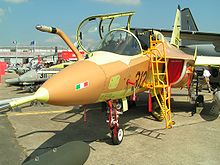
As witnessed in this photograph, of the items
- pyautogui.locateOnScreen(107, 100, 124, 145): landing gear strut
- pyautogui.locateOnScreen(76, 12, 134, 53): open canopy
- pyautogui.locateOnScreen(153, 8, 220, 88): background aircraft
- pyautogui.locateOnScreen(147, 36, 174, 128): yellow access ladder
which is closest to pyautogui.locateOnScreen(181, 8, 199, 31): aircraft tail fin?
pyautogui.locateOnScreen(153, 8, 220, 88): background aircraft

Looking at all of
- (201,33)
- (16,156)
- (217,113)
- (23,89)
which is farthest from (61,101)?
(201,33)

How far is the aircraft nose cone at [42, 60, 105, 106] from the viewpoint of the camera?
422cm

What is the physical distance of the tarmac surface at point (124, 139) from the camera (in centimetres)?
553

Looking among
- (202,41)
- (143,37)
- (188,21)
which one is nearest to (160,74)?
(143,37)

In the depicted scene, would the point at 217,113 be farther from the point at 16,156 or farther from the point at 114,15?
the point at 16,156

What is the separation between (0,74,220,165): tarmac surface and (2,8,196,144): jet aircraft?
56 cm

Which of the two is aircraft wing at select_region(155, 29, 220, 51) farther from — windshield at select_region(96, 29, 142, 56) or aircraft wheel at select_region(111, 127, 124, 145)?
aircraft wheel at select_region(111, 127, 124, 145)

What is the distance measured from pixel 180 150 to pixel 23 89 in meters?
15.6

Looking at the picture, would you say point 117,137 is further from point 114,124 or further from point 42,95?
point 42,95

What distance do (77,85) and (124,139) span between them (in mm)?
2812

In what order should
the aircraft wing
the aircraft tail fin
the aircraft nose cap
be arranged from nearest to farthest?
the aircraft nose cap, the aircraft wing, the aircraft tail fin

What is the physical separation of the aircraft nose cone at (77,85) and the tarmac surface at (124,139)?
105cm

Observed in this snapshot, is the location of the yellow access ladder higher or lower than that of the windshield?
lower

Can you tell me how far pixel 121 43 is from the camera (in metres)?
6.28
